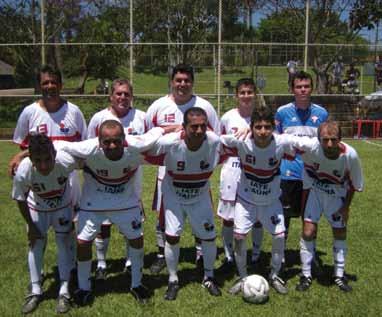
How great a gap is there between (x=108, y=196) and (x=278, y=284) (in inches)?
73.5

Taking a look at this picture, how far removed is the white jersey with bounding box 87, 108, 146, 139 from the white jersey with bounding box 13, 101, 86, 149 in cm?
24

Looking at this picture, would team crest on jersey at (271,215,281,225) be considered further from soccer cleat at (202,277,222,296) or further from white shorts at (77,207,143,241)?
white shorts at (77,207,143,241)

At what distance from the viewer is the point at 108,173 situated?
4523mm

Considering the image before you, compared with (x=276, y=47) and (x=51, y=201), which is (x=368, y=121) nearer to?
(x=276, y=47)

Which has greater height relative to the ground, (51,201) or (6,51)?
(6,51)

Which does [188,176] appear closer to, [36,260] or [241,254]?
[241,254]

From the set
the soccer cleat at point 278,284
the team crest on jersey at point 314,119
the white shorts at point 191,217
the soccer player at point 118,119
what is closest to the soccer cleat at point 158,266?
the soccer player at point 118,119

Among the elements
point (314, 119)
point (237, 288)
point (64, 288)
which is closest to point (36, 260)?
point (64, 288)

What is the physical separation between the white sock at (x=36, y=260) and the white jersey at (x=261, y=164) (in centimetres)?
196

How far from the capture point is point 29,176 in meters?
4.42

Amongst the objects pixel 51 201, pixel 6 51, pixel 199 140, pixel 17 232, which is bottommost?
pixel 17 232

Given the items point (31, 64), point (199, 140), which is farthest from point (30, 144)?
point (31, 64)

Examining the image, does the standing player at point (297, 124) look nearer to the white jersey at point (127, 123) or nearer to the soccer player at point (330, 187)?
the soccer player at point (330, 187)

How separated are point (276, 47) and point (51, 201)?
14.9 meters
